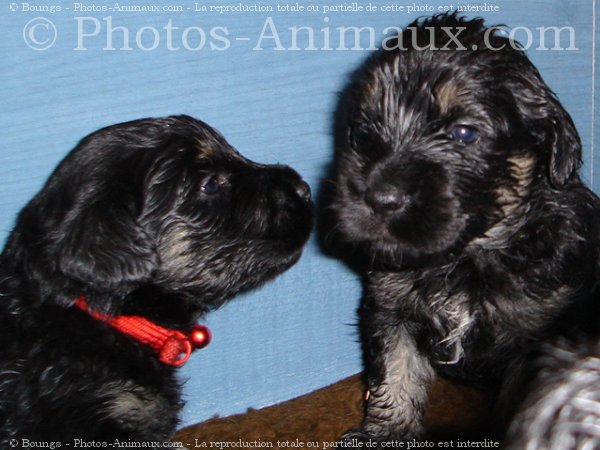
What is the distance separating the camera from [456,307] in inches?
114

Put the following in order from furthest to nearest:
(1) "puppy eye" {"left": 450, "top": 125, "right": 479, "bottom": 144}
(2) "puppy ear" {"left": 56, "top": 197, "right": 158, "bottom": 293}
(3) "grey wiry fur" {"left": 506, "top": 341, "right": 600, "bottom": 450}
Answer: (1) "puppy eye" {"left": 450, "top": 125, "right": 479, "bottom": 144} < (2) "puppy ear" {"left": 56, "top": 197, "right": 158, "bottom": 293} < (3) "grey wiry fur" {"left": 506, "top": 341, "right": 600, "bottom": 450}

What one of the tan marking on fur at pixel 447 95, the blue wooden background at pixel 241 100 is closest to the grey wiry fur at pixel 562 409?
the tan marking on fur at pixel 447 95

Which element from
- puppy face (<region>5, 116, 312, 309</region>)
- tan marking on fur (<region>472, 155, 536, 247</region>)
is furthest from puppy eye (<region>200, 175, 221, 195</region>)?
tan marking on fur (<region>472, 155, 536, 247</region>)

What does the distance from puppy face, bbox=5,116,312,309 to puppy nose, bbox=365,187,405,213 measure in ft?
1.31

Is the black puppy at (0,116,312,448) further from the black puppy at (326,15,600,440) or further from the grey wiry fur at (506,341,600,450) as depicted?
the grey wiry fur at (506,341,600,450)

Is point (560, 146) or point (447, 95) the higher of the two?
point (447, 95)

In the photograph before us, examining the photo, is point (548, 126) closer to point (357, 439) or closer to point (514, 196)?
point (514, 196)

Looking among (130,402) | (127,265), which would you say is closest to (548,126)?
(127,265)

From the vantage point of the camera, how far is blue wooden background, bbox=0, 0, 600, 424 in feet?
8.96

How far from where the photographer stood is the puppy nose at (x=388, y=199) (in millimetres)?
2439

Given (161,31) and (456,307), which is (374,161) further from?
(161,31)

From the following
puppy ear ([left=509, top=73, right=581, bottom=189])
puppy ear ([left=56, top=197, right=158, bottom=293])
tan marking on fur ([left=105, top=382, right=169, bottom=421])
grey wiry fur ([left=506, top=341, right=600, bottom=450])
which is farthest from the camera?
puppy ear ([left=509, top=73, right=581, bottom=189])

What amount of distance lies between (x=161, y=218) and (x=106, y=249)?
0.31 m

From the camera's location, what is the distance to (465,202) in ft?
8.36
